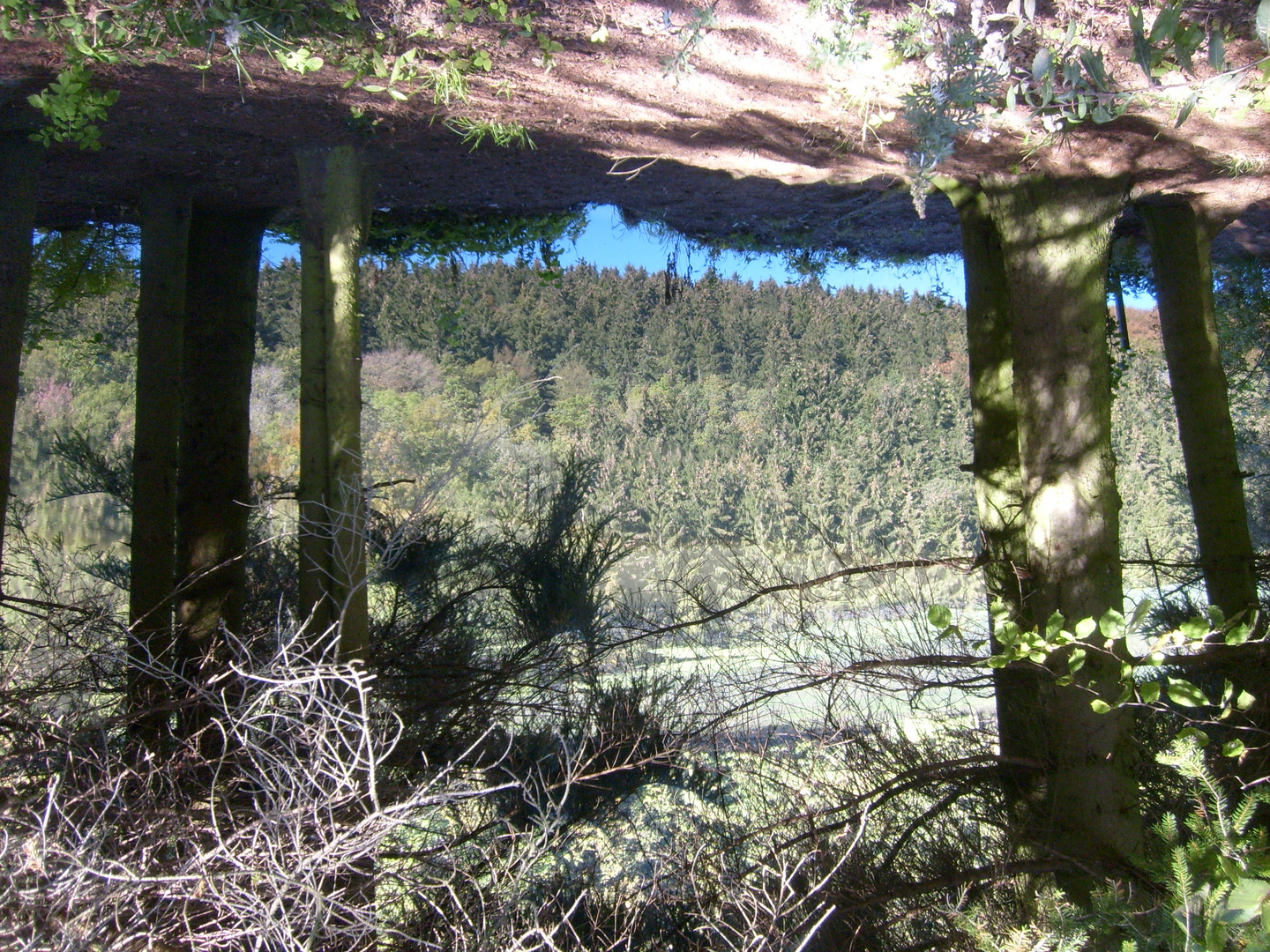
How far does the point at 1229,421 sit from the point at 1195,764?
5.99 ft

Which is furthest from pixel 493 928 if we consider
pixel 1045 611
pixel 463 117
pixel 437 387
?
pixel 437 387

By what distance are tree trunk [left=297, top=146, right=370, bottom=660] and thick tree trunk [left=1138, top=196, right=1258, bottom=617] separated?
7.50 feet

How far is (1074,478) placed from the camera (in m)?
2.02

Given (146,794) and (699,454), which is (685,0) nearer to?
(146,794)

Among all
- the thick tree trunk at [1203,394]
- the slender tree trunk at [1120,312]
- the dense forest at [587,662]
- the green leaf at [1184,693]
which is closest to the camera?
the green leaf at [1184,693]

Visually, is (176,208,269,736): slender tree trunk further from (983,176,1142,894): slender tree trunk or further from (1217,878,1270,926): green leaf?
(1217,878,1270,926): green leaf

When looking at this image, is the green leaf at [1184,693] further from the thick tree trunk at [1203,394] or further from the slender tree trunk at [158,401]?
the slender tree trunk at [158,401]

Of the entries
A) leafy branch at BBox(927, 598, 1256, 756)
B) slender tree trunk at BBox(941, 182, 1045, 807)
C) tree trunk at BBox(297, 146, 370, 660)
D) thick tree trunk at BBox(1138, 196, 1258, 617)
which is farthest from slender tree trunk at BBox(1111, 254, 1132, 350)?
tree trunk at BBox(297, 146, 370, 660)

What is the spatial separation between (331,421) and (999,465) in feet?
5.92

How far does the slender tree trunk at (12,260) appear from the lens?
1.88m

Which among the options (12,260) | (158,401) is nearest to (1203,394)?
(158,401)

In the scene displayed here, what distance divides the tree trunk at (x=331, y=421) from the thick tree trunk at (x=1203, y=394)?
90.0 inches

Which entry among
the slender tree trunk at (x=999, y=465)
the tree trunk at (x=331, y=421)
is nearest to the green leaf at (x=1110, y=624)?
the slender tree trunk at (x=999, y=465)

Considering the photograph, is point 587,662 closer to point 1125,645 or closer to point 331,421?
point 331,421
